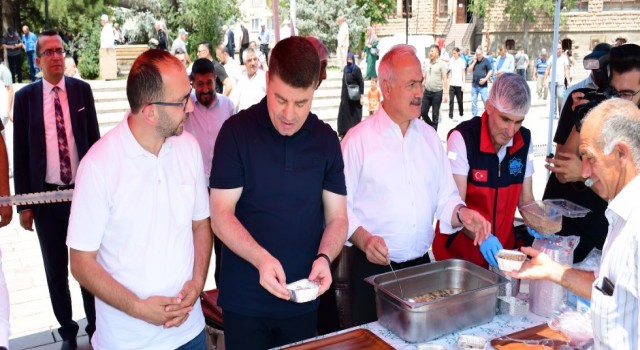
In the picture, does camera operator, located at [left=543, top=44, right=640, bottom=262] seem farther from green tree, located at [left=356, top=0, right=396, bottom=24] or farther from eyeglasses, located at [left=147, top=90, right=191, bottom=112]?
green tree, located at [left=356, top=0, right=396, bottom=24]

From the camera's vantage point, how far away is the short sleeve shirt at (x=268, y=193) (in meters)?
1.92

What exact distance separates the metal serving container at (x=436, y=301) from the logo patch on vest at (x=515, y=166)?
0.64 meters

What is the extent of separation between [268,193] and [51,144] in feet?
6.11

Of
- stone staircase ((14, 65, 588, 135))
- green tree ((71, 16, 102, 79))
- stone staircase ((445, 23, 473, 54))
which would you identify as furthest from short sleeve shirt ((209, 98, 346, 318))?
stone staircase ((445, 23, 473, 54))

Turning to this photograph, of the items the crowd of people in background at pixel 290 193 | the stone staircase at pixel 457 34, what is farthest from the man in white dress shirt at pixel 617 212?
the stone staircase at pixel 457 34

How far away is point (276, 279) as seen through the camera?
1.71 metres

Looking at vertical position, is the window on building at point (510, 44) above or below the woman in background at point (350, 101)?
above

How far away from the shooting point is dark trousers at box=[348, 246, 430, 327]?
8.00 ft

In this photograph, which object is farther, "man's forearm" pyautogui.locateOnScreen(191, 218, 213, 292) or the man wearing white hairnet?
the man wearing white hairnet

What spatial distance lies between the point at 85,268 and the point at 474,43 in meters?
33.4

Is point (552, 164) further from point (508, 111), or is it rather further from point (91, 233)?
point (91, 233)

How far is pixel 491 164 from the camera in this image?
256 cm

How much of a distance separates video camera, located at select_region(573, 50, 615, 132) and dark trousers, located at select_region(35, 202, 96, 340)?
256cm

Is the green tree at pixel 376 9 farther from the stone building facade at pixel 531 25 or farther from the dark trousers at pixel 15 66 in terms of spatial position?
the dark trousers at pixel 15 66
